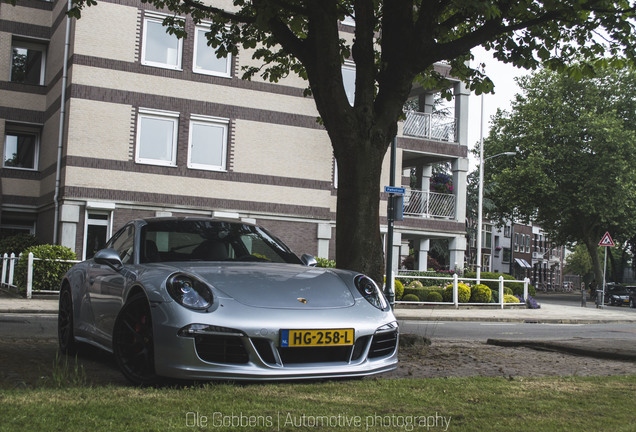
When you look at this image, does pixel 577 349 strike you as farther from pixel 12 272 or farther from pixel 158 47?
pixel 158 47

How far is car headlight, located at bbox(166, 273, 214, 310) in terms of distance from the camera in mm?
4965

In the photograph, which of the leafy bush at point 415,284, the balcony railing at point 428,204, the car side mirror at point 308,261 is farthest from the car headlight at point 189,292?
the balcony railing at point 428,204

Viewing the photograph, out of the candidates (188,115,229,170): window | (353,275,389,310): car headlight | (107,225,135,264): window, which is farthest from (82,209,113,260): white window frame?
(353,275,389,310): car headlight

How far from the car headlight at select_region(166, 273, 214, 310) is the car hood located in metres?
0.11

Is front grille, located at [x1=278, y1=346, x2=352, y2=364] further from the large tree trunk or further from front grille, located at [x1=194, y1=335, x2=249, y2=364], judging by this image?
the large tree trunk

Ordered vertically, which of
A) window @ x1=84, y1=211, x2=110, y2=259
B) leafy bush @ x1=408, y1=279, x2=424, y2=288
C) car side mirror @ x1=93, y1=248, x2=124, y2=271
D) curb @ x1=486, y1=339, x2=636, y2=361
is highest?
window @ x1=84, y1=211, x2=110, y2=259

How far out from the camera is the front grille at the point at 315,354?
496cm

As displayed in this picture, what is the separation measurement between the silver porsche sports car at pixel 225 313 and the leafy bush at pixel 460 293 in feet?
59.9

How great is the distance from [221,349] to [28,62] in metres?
25.6

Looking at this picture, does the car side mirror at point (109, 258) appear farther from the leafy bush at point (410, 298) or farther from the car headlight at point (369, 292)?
the leafy bush at point (410, 298)

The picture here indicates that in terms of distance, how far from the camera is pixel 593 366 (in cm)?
771

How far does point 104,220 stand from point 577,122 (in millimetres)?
36042

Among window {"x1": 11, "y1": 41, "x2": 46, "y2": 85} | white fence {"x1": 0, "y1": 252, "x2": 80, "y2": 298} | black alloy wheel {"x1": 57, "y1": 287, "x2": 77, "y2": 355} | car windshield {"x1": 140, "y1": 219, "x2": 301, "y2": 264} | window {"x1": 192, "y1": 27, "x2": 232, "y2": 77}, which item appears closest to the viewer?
car windshield {"x1": 140, "y1": 219, "x2": 301, "y2": 264}

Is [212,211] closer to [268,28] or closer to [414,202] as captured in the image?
[414,202]
